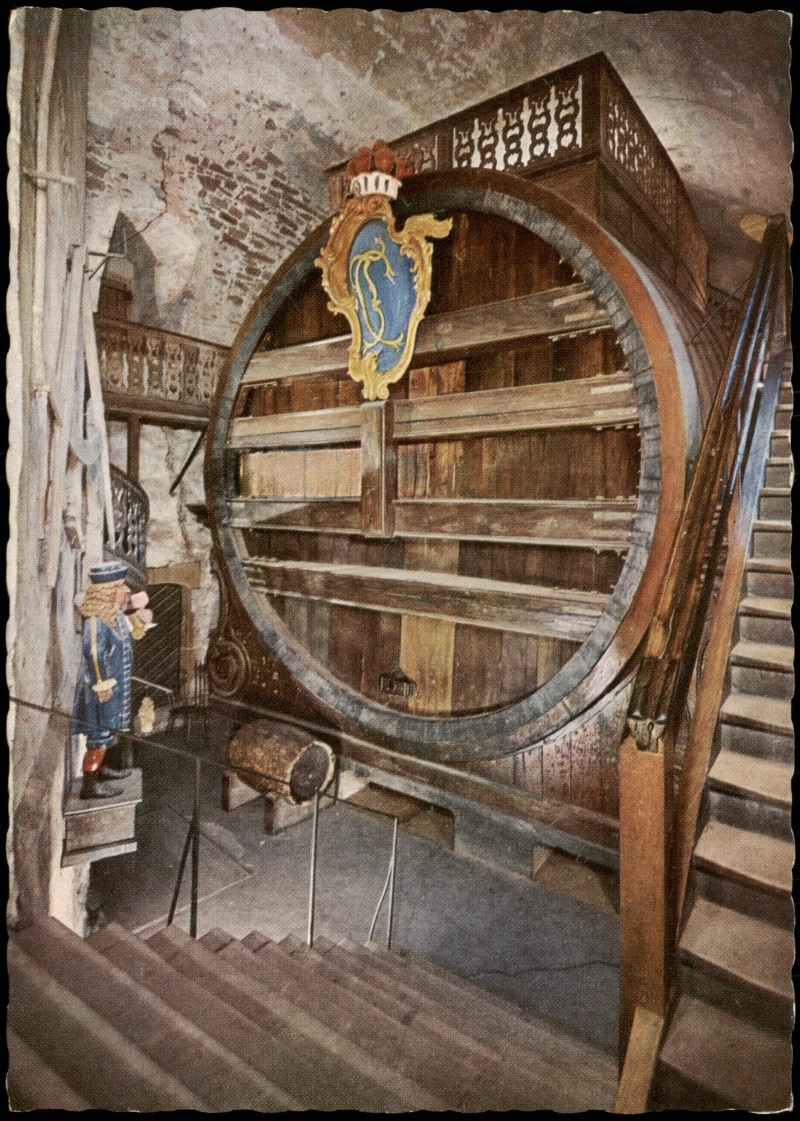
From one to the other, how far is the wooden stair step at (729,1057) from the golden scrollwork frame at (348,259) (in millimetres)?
2536

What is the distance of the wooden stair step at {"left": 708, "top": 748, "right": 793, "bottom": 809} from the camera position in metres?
1.79

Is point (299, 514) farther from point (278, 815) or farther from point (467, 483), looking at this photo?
point (278, 815)

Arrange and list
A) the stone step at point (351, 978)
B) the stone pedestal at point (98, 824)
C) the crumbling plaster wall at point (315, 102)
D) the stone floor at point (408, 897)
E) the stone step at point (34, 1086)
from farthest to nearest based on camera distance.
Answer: the stone pedestal at point (98, 824) → the stone floor at point (408, 897) → the crumbling plaster wall at point (315, 102) → the stone step at point (351, 978) → the stone step at point (34, 1086)

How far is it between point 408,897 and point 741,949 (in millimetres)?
1777

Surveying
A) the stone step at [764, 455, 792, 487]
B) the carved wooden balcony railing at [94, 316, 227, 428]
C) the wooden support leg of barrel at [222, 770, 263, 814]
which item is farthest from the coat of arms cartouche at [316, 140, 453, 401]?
the wooden support leg of barrel at [222, 770, 263, 814]

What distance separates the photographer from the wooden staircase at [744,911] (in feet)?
4.93

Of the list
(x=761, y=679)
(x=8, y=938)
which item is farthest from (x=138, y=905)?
(x=761, y=679)

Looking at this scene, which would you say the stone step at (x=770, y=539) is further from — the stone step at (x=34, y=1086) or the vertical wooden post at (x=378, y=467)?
the stone step at (x=34, y=1086)

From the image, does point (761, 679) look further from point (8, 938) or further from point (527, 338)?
point (8, 938)

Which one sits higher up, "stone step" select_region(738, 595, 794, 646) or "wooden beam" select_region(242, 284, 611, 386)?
"wooden beam" select_region(242, 284, 611, 386)

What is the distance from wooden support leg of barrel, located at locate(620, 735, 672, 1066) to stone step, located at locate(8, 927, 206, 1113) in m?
1.30

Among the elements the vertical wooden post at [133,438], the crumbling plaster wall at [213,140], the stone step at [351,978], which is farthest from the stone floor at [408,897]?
the crumbling plaster wall at [213,140]

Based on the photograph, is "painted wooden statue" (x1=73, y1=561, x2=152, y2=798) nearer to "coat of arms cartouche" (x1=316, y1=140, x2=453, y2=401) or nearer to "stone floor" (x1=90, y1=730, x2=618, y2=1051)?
"stone floor" (x1=90, y1=730, x2=618, y2=1051)

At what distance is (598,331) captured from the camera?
235 cm
